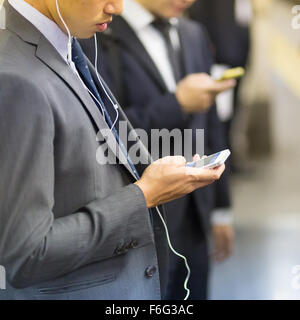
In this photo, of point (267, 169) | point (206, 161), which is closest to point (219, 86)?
point (206, 161)

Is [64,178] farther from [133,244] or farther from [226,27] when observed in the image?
[226,27]

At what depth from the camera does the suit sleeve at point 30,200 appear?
1.17 m

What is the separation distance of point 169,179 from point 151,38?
39.7 inches

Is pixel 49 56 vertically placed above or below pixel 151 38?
above

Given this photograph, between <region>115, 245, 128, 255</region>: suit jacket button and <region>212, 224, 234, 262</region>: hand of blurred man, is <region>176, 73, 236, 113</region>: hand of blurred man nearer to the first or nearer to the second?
<region>212, 224, 234, 262</region>: hand of blurred man

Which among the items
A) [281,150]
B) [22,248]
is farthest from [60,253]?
[281,150]

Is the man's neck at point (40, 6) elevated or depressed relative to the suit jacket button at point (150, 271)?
elevated

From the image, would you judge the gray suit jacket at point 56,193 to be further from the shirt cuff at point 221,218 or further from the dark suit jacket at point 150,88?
the shirt cuff at point 221,218

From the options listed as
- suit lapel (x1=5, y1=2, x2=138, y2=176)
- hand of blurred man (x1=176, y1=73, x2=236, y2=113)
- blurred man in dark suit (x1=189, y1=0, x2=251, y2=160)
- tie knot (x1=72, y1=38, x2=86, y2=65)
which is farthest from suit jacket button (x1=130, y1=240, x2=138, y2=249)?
blurred man in dark suit (x1=189, y1=0, x2=251, y2=160)

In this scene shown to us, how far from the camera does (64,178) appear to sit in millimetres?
1262

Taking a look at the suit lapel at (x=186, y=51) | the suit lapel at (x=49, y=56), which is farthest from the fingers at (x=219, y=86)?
the suit lapel at (x=49, y=56)

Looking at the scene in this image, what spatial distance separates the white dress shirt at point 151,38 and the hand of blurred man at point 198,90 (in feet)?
0.22
